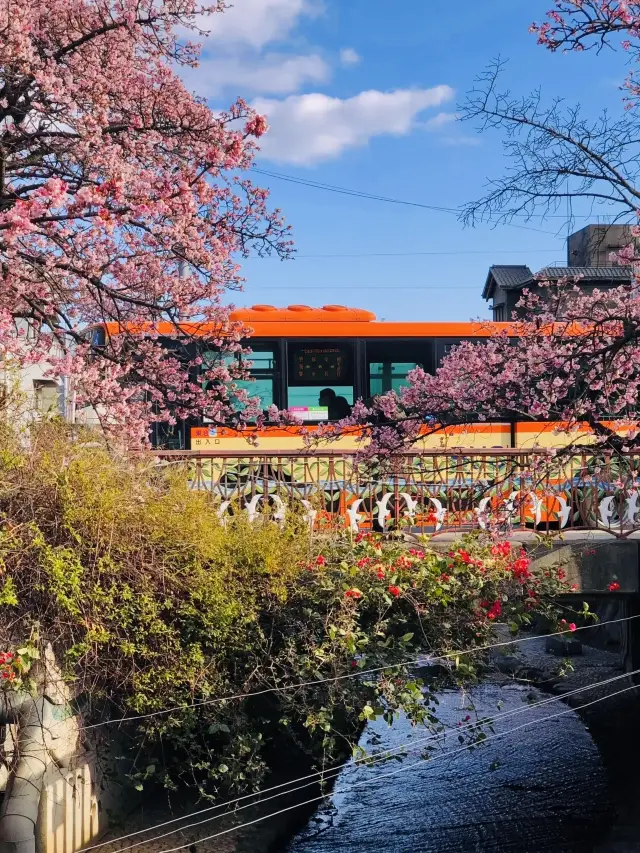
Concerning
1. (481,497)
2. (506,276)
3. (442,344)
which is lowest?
(481,497)

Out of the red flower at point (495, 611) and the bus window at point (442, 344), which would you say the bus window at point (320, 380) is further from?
the red flower at point (495, 611)

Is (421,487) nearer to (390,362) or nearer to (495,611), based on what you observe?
(495,611)

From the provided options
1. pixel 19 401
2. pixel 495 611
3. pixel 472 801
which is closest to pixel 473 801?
pixel 472 801

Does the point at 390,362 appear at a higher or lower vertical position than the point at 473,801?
higher

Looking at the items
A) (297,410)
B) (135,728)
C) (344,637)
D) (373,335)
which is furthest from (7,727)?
(373,335)

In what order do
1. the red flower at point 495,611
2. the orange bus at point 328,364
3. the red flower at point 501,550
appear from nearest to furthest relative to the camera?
the red flower at point 495,611, the red flower at point 501,550, the orange bus at point 328,364

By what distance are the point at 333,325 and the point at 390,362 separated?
1.05 m

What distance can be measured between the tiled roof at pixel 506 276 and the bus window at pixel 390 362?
64.3ft

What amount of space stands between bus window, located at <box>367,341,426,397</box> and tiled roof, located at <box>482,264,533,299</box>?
19603 millimetres

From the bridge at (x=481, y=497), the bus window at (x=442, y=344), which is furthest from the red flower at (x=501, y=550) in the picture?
the bus window at (x=442, y=344)

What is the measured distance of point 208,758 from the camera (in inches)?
210

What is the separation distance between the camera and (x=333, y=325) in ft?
41.6

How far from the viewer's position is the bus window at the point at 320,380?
40.7 ft

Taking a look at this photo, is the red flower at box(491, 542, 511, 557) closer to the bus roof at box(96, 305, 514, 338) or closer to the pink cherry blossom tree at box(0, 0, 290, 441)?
the pink cherry blossom tree at box(0, 0, 290, 441)
